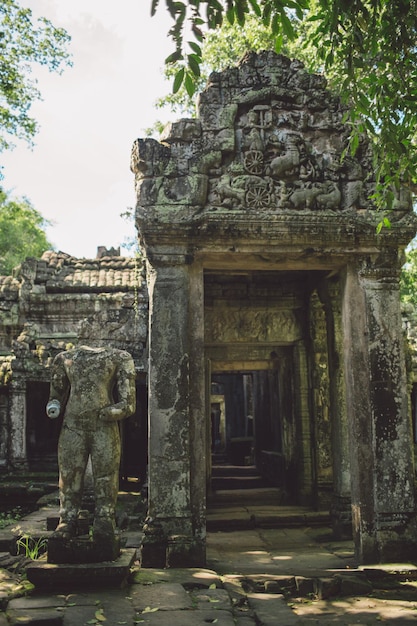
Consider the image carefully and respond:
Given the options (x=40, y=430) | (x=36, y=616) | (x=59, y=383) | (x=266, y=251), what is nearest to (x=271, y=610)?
(x=36, y=616)

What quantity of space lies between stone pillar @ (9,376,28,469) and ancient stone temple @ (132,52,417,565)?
6892mm

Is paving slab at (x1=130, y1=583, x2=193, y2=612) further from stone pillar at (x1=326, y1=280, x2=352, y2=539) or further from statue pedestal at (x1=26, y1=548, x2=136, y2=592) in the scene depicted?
stone pillar at (x1=326, y1=280, x2=352, y2=539)

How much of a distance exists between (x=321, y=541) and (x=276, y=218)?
4.18m

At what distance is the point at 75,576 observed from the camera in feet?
16.6

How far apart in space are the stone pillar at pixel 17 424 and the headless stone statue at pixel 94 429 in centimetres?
709

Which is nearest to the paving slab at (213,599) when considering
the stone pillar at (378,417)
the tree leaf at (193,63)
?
the stone pillar at (378,417)

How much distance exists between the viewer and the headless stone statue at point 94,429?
561 cm

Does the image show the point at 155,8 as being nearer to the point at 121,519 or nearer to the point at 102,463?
the point at 102,463

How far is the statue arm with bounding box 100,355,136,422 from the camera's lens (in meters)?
A: 5.65

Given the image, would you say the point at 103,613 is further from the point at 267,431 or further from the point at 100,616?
the point at 267,431

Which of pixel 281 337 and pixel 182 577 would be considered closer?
pixel 182 577

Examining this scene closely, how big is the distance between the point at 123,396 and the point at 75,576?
1.62 metres

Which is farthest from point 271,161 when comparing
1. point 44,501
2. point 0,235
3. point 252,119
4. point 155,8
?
point 0,235

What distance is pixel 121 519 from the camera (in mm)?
8453
